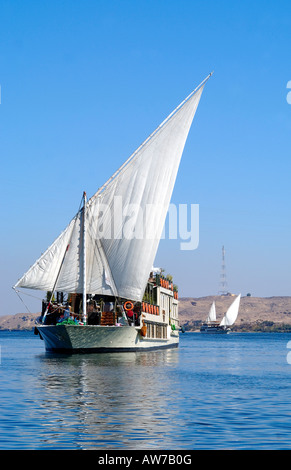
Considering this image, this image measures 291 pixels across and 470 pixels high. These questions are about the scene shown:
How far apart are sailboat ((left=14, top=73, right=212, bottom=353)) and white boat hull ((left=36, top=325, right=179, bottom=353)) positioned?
11 cm

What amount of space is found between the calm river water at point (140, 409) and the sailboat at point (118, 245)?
49.7ft

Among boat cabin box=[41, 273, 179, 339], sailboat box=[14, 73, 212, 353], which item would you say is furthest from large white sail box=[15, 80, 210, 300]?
boat cabin box=[41, 273, 179, 339]

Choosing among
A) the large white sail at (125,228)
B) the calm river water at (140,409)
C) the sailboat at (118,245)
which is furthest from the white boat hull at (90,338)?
Result: the calm river water at (140,409)

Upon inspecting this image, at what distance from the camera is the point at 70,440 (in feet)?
69.9

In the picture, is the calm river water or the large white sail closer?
the calm river water

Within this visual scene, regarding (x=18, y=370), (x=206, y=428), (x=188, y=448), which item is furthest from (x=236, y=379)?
(x=188, y=448)

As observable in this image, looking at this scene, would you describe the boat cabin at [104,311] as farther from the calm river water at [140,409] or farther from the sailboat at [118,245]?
the calm river water at [140,409]

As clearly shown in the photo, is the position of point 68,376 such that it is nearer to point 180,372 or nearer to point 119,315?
point 180,372

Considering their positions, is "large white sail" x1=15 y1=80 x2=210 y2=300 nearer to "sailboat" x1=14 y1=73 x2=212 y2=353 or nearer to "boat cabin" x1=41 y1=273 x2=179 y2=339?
"sailboat" x1=14 y1=73 x2=212 y2=353

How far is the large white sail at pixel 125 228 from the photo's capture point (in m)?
60.7

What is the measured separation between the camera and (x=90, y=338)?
190 feet

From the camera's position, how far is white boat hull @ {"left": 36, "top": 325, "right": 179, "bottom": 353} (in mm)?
57188

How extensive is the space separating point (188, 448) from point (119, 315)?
42663mm
